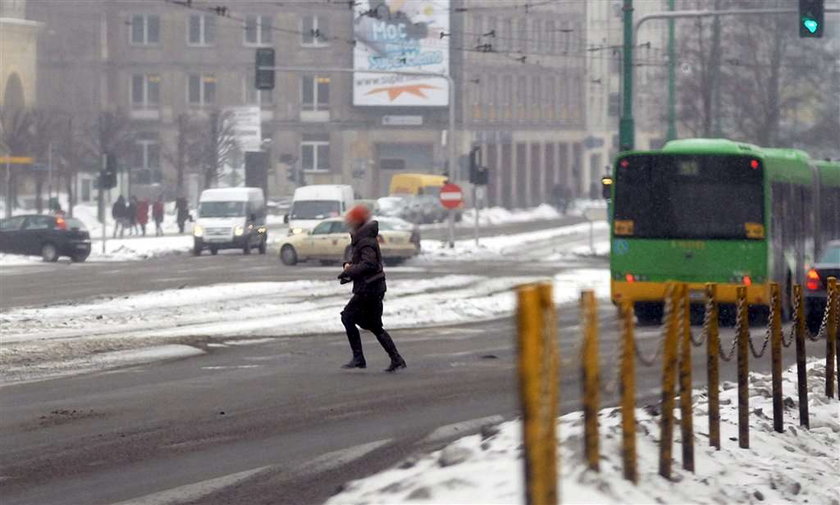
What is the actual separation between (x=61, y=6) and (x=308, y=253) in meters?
56.2

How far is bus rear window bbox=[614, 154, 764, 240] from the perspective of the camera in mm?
25141

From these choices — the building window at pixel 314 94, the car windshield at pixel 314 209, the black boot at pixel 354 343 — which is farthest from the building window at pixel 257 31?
the black boot at pixel 354 343

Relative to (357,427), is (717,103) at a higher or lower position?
higher

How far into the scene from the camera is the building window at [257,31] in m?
98.2

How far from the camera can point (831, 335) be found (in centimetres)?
1359

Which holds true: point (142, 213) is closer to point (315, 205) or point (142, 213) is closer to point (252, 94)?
point (315, 205)

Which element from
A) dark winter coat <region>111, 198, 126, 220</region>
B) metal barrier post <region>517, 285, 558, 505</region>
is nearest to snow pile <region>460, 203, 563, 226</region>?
dark winter coat <region>111, 198, 126, 220</region>

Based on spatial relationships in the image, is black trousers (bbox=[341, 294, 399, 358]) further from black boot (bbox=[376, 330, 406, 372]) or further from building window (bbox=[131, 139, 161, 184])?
building window (bbox=[131, 139, 161, 184])

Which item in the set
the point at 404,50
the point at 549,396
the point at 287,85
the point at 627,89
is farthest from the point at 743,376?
the point at 287,85

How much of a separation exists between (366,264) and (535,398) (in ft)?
33.2

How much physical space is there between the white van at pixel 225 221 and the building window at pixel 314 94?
48329 millimetres

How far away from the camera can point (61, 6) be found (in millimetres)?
98312

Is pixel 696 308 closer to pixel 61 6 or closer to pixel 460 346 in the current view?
pixel 460 346

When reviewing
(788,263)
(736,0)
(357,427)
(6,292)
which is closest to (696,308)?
(788,263)
